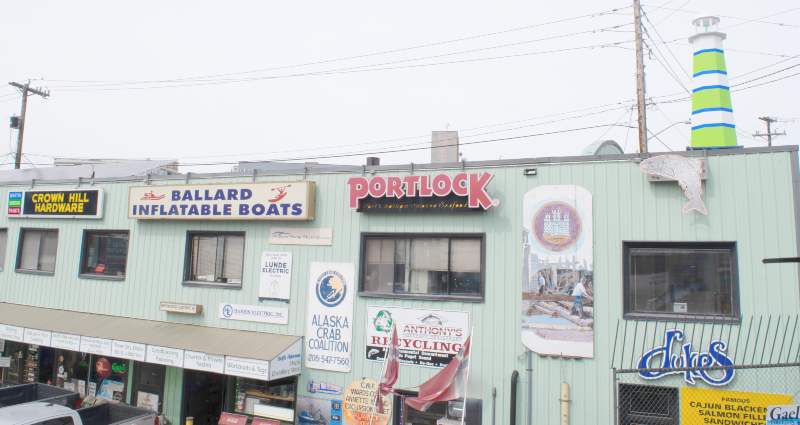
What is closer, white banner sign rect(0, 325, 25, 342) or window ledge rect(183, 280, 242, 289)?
window ledge rect(183, 280, 242, 289)

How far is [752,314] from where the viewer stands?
30.4 ft

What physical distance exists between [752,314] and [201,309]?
11.4 meters

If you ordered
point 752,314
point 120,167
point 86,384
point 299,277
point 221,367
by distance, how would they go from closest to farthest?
point 752,314 → point 221,367 → point 299,277 → point 86,384 → point 120,167

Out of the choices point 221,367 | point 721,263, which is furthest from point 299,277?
point 721,263

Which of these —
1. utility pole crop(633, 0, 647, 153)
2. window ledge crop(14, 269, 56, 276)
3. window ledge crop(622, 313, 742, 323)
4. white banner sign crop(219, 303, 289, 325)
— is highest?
utility pole crop(633, 0, 647, 153)

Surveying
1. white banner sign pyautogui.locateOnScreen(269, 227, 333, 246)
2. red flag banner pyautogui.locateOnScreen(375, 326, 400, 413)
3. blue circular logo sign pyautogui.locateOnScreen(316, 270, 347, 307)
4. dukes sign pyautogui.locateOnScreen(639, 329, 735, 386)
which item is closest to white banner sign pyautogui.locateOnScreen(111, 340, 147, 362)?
white banner sign pyautogui.locateOnScreen(269, 227, 333, 246)

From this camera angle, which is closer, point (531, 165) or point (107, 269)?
point (531, 165)

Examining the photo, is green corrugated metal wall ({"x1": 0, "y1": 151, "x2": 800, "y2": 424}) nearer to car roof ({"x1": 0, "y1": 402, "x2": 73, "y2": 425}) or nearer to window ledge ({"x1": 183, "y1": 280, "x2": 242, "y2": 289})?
window ledge ({"x1": 183, "y1": 280, "x2": 242, "y2": 289})

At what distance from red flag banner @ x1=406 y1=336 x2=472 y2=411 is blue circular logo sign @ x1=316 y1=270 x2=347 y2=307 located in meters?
2.74

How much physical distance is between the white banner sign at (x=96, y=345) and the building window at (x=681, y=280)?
11305 millimetres

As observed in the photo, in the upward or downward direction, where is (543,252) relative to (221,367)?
upward

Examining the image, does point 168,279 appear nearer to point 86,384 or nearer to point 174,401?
point 174,401

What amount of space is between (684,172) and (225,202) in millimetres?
9624

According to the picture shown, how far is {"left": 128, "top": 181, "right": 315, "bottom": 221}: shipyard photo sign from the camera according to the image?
12430mm
